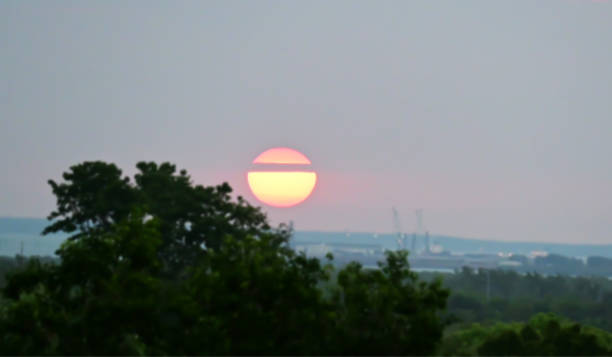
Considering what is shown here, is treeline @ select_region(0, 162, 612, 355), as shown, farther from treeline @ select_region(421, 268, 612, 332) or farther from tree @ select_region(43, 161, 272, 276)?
treeline @ select_region(421, 268, 612, 332)

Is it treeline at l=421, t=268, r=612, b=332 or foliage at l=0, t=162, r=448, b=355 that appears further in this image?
treeline at l=421, t=268, r=612, b=332

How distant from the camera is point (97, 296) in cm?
3023

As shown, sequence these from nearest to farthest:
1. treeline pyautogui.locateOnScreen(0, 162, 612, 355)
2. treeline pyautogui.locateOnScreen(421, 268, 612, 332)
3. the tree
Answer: treeline pyautogui.locateOnScreen(0, 162, 612, 355), the tree, treeline pyautogui.locateOnScreen(421, 268, 612, 332)

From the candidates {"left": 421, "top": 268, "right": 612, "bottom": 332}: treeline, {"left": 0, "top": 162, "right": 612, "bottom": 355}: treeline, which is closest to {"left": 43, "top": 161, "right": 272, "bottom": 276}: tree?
{"left": 0, "top": 162, "right": 612, "bottom": 355}: treeline

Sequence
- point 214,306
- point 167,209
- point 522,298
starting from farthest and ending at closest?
point 522,298
point 167,209
point 214,306

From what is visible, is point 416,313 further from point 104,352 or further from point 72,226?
point 72,226

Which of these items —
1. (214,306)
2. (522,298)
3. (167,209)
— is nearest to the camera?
(214,306)

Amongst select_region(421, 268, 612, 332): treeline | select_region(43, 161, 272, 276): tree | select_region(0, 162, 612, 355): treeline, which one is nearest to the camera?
select_region(0, 162, 612, 355): treeline

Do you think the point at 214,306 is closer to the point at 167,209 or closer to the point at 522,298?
the point at 167,209

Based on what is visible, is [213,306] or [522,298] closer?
[213,306]

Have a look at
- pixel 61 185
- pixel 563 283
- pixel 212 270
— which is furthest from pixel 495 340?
pixel 563 283

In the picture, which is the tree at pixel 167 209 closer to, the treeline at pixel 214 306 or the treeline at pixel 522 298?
the treeline at pixel 214 306

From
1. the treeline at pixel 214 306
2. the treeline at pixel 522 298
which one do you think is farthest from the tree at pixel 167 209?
the treeline at pixel 522 298

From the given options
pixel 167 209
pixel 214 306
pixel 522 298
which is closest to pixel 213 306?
pixel 214 306
